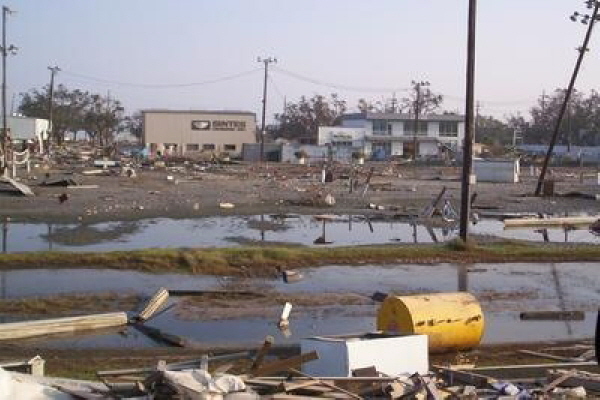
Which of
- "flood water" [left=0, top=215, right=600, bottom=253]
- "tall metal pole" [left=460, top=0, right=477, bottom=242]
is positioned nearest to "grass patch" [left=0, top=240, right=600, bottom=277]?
"tall metal pole" [left=460, top=0, right=477, bottom=242]

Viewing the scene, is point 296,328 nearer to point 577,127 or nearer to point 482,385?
point 482,385

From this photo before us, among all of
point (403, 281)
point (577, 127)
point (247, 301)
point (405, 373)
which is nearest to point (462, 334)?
point (405, 373)

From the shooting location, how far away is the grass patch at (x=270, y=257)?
20.1m

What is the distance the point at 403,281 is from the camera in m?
19.4

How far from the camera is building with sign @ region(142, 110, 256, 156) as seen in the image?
135 meters

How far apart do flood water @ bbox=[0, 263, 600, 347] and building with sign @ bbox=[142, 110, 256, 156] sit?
374 ft

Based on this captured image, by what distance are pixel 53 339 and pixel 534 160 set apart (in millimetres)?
90737

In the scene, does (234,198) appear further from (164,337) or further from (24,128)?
(24,128)

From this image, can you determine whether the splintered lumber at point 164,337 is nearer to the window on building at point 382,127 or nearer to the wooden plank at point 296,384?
the wooden plank at point 296,384

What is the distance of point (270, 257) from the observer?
21047 millimetres

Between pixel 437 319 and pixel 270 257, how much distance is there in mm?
9586

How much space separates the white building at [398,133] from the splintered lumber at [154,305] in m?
118

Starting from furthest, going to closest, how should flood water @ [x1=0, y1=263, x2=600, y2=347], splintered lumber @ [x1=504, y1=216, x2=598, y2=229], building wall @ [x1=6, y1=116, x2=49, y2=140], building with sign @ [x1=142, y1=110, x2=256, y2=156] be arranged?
building with sign @ [x1=142, y1=110, x2=256, y2=156], building wall @ [x1=6, y1=116, x2=49, y2=140], splintered lumber @ [x1=504, y1=216, x2=598, y2=229], flood water @ [x1=0, y1=263, x2=600, y2=347]

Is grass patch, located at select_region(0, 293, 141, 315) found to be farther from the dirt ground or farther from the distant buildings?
the distant buildings
